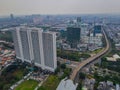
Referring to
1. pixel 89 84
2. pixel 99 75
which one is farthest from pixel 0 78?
pixel 99 75

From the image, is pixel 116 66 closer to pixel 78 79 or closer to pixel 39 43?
pixel 78 79

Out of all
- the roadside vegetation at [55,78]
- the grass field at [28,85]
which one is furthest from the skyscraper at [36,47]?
the grass field at [28,85]

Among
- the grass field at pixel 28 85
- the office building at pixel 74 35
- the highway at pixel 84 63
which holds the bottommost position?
the grass field at pixel 28 85

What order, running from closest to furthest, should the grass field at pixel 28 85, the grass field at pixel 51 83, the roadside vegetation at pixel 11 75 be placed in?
the grass field at pixel 51 83 < the grass field at pixel 28 85 < the roadside vegetation at pixel 11 75

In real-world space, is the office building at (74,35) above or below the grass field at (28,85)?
above

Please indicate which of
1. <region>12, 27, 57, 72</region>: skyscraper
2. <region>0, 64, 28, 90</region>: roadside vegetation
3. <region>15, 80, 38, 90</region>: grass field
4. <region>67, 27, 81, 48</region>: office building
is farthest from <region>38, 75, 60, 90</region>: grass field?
<region>67, 27, 81, 48</region>: office building

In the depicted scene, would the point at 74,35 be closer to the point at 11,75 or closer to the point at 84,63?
the point at 84,63

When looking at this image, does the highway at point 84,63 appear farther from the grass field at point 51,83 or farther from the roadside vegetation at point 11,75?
the roadside vegetation at point 11,75
